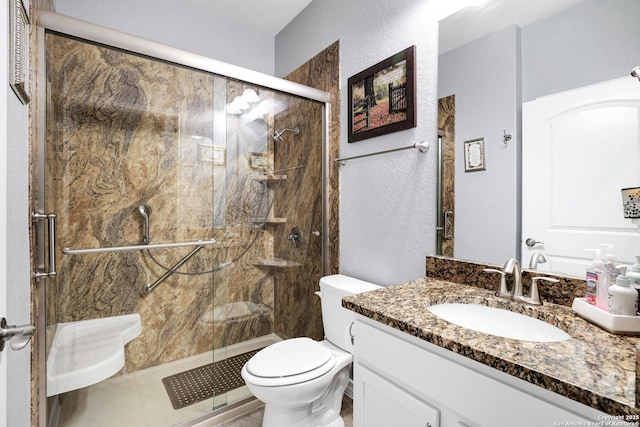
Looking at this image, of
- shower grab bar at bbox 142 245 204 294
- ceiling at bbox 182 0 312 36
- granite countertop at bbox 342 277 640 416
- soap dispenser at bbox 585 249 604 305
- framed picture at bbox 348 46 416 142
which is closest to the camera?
granite countertop at bbox 342 277 640 416

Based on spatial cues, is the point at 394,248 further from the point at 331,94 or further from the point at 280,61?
the point at 280,61

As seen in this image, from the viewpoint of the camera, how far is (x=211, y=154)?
72.3 inches

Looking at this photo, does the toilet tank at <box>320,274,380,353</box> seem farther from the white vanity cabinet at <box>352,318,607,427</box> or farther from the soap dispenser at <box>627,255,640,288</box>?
the soap dispenser at <box>627,255,640,288</box>

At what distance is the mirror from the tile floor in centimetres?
160

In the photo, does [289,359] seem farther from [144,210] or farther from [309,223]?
[144,210]

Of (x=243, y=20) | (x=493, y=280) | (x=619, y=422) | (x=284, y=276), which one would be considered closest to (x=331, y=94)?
(x=243, y=20)

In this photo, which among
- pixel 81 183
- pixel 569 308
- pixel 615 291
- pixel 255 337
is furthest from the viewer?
pixel 255 337

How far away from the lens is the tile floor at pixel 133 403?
1489 millimetres

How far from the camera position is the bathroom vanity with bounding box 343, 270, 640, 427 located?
0.57 meters

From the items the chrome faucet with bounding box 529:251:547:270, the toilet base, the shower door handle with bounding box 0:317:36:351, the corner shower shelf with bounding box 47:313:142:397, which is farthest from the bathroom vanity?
the corner shower shelf with bounding box 47:313:142:397

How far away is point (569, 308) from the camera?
3.22ft

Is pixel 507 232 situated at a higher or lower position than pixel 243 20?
lower

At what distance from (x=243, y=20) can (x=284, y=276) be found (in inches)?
82.5

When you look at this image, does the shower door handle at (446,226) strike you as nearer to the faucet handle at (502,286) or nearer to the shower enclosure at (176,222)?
the faucet handle at (502,286)
